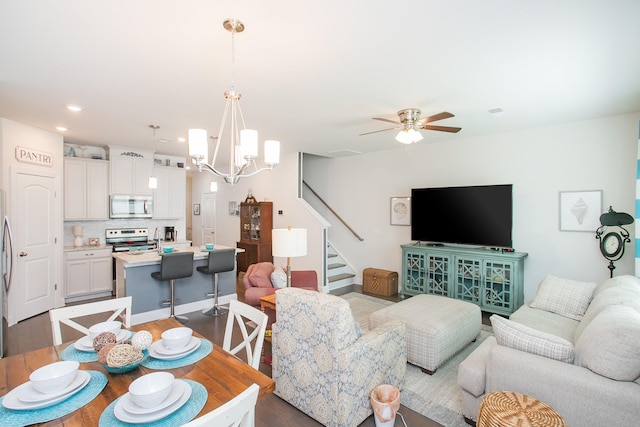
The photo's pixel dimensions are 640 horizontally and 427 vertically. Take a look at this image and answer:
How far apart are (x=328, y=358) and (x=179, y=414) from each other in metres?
1.11

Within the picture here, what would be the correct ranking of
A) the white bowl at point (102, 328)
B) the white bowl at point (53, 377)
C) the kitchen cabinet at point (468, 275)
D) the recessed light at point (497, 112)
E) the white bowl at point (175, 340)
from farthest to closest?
the kitchen cabinet at point (468, 275) → the recessed light at point (497, 112) → the white bowl at point (102, 328) → the white bowl at point (175, 340) → the white bowl at point (53, 377)

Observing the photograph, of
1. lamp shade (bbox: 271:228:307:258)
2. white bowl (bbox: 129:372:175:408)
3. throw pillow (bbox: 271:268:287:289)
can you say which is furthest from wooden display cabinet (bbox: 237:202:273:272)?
white bowl (bbox: 129:372:175:408)

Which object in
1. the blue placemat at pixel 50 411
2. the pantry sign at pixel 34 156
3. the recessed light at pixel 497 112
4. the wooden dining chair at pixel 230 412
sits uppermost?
the recessed light at pixel 497 112

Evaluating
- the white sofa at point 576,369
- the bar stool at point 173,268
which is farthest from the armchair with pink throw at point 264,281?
the white sofa at point 576,369

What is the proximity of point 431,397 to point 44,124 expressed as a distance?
5706 mm

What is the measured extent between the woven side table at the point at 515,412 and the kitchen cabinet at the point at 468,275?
2.94 metres

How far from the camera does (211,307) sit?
4.92 metres

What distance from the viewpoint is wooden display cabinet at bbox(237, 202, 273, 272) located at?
22.5 ft

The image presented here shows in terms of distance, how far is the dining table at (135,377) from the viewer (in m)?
1.25

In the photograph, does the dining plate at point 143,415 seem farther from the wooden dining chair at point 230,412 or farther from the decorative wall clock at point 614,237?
the decorative wall clock at point 614,237

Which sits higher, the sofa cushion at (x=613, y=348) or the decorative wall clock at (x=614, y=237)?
the decorative wall clock at (x=614, y=237)

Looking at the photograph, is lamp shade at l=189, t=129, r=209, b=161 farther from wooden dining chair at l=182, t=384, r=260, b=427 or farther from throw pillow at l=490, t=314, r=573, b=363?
throw pillow at l=490, t=314, r=573, b=363

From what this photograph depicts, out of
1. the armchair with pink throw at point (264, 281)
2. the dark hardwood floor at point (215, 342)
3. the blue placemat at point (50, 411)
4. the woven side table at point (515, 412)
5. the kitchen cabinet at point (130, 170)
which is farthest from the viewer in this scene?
the kitchen cabinet at point (130, 170)

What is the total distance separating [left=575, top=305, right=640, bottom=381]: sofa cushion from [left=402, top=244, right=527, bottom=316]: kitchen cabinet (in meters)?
2.55
